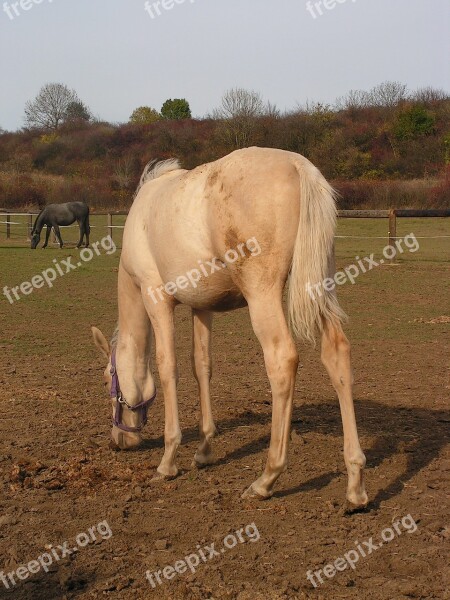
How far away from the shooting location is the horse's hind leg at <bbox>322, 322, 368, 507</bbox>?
4309 mm

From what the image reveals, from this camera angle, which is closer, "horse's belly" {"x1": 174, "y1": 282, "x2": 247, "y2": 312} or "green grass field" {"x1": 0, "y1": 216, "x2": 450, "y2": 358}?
"horse's belly" {"x1": 174, "y1": 282, "x2": 247, "y2": 312}

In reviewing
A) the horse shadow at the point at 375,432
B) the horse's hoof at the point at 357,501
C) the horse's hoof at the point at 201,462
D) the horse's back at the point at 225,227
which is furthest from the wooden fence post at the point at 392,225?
the horse's hoof at the point at 357,501

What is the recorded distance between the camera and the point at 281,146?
144 feet

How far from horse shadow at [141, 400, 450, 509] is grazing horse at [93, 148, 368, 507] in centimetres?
48

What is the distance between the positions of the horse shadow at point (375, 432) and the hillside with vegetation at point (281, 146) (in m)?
26.6

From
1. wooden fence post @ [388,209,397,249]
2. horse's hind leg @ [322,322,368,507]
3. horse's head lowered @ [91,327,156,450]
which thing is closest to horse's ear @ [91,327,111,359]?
horse's head lowered @ [91,327,156,450]

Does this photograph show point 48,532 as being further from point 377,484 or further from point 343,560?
point 377,484

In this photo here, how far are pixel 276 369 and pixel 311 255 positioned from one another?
0.69 m

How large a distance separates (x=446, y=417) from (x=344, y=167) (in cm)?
3994

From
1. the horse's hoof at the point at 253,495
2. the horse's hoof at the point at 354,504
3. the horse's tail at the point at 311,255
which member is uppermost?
the horse's tail at the point at 311,255

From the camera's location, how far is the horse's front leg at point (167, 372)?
5.10 m

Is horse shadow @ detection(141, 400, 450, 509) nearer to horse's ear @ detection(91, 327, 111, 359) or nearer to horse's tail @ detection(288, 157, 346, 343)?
horse's ear @ detection(91, 327, 111, 359)

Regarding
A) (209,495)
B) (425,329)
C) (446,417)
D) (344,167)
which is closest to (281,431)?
(209,495)

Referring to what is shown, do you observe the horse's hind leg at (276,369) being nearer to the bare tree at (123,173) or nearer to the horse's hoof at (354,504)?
the horse's hoof at (354,504)
